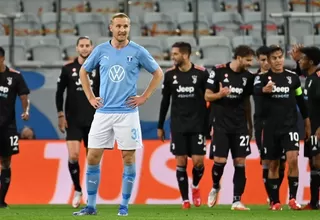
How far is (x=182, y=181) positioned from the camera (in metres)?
16.6

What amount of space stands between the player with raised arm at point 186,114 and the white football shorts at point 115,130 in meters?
3.34

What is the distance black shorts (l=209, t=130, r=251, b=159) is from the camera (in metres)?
16.0

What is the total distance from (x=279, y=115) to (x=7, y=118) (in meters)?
4.03

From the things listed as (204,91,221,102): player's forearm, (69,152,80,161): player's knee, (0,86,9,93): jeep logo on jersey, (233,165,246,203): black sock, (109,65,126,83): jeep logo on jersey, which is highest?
(109,65,126,83): jeep logo on jersey

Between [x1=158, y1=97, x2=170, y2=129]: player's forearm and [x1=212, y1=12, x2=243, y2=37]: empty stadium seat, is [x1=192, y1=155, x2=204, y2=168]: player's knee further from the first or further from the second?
[x1=212, y1=12, x2=243, y2=37]: empty stadium seat

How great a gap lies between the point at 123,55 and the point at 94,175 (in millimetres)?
1470

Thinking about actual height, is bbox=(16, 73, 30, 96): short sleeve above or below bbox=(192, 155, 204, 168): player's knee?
above

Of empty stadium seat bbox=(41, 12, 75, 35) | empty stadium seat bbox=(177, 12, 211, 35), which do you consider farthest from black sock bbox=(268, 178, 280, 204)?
empty stadium seat bbox=(41, 12, 75, 35)

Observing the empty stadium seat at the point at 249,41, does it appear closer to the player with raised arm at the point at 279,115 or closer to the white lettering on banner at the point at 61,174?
the white lettering on banner at the point at 61,174

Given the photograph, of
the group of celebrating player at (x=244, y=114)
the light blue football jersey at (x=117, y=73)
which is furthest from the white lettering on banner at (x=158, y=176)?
the light blue football jersey at (x=117, y=73)

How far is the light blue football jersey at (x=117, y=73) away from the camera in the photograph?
13148mm

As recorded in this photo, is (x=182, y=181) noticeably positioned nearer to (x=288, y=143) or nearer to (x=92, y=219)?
(x=288, y=143)

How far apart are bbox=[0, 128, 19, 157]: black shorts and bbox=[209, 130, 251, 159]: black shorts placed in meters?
2.99

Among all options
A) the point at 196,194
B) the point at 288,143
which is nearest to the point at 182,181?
the point at 196,194
